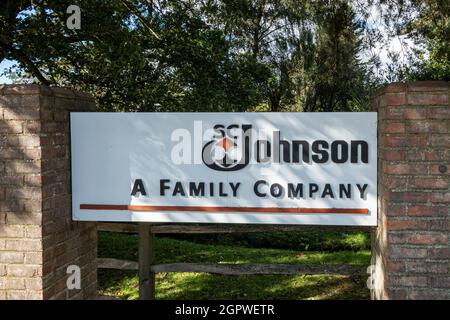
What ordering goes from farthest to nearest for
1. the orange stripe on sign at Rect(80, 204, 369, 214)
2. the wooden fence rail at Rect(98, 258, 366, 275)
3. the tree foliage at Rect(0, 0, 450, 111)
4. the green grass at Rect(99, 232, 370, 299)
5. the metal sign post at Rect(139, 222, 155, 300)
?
the tree foliage at Rect(0, 0, 450, 111) < the green grass at Rect(99, 232, 370, 299) < the metal sign post at Rect(139, 222, 155, 300) < the wooden fence rail at Rect(98, 258, 366, 275) < the orange stripe on sign at Rect(80, 204, 369, 214)

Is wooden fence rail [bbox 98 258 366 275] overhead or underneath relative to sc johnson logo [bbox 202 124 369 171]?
underneath

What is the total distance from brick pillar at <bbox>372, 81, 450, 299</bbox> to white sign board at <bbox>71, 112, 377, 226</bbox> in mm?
258

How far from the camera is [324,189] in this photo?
360 centimetres

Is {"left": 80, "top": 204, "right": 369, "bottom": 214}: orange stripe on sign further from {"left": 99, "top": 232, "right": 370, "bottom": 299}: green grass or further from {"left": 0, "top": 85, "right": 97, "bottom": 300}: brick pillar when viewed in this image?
{"left": 99, "top": 232, "right": 370, "bottom": 299}: green grass

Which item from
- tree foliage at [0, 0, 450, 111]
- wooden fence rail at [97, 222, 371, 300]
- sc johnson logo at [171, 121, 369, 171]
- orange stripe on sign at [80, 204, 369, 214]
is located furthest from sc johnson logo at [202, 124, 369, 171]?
tree foliage at [0, 0, 450, 111]

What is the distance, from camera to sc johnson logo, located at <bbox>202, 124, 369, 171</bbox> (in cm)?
359

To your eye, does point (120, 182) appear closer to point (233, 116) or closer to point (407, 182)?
point (233, 116)

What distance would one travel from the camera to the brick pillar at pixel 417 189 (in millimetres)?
3283

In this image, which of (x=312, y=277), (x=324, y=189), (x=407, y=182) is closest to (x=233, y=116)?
(x=324, y=189)

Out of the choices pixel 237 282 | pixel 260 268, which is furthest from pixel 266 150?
pixel 237 282

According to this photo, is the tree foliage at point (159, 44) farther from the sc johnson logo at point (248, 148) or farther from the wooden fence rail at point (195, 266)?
the sc johnson logo at point (248, 148)

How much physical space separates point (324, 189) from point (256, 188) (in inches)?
19.8

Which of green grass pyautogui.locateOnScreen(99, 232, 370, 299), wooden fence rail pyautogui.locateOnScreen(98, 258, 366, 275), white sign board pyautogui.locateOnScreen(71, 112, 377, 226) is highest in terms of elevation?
white sign board pyautogui.locateOnScreen(71, 112, 377, 226)

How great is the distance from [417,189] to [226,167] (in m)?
1.35
